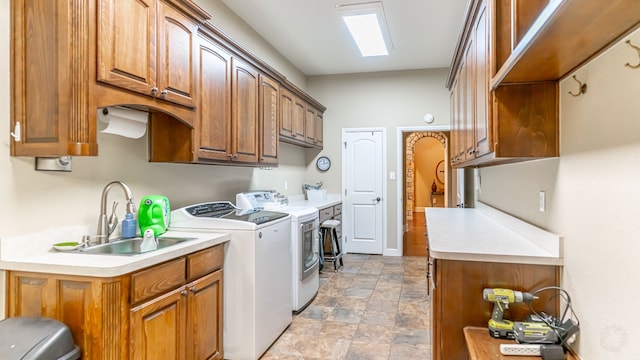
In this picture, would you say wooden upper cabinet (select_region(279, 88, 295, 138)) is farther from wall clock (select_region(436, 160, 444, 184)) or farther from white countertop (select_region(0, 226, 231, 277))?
wall clock (select_region(436, 160, 444, 184))

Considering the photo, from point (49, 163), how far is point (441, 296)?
2.10 meters

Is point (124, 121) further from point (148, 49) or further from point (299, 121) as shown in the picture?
point (299, 121)

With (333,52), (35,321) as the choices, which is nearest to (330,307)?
(35,321)

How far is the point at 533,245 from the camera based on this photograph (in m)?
1.92

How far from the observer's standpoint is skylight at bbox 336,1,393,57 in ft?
12.1

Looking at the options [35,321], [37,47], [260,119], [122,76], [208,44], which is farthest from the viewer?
[260,119]

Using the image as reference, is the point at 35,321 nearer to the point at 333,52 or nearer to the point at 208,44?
the point at 208,44

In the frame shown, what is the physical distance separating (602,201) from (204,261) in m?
2.04

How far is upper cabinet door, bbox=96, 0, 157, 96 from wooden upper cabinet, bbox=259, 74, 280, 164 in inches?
63.7

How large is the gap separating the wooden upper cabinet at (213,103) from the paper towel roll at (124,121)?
382mm

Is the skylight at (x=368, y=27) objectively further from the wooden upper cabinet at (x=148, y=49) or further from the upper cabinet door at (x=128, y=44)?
the upper cabinet door at (x=128, y=44)

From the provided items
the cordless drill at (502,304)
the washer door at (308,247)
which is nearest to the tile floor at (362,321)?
the washer door at (308,247)

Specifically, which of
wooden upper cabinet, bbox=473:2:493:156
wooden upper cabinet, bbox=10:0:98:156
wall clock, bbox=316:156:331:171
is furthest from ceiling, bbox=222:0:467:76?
wooden upper cabinet, bbox=10:0:98:156

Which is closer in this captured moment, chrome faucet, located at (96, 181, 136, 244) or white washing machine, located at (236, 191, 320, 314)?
chrome faucet, located at (96, 181, 136, 244)
